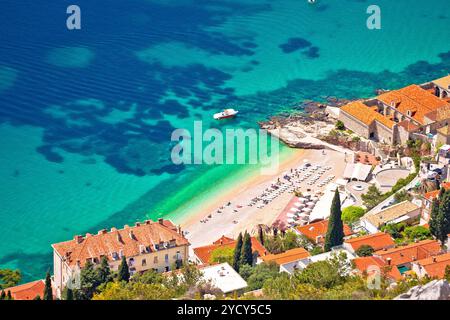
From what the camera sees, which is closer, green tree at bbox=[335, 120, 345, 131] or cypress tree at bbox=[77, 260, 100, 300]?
cypress tree at bbox=[77, 260, 100, 300]

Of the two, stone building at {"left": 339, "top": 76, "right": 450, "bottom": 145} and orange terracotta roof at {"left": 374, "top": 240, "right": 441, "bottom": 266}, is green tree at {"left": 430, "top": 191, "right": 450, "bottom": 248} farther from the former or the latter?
stone building at {"left": 339, "top": 76, "right": 450, "bottom": 145}

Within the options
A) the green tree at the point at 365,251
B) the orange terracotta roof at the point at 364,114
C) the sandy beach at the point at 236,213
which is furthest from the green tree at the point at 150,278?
the orange terracotta roof at the point at 364,114

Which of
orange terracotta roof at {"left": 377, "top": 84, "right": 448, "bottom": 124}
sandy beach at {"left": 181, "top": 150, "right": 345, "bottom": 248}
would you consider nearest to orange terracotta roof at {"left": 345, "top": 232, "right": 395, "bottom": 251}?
sandy beach at {"left": 181, "top": 150, "right": 345, "bottom": 248}

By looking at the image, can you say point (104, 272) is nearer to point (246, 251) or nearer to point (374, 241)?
point (246, 251)

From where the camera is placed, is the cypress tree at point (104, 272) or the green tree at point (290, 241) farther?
the green tree at point (290, 241)

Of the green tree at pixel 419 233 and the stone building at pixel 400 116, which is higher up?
the stone building at pixel 400 116

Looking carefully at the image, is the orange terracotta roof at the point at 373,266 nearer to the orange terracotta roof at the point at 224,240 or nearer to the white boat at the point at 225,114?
the orange terracotta roof at the point at 224,240

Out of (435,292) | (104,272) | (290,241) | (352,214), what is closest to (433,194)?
(352,214)
